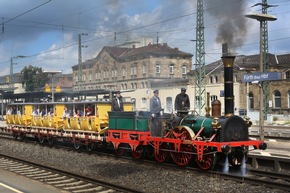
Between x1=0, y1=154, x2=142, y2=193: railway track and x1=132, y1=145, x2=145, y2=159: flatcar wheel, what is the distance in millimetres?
3180

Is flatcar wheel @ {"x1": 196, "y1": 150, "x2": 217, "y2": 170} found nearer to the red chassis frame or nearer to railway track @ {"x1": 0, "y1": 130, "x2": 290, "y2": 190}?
railway track @ {"x1": 0, "y1": 130, "x2": 290, "y2": 190}

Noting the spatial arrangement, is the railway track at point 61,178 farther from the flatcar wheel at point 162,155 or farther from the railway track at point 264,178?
the flatcar wheel at point 162,155

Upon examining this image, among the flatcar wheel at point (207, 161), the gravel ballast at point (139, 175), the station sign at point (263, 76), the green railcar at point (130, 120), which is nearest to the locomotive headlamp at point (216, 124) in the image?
the flatcar wheel at point (207, 161)

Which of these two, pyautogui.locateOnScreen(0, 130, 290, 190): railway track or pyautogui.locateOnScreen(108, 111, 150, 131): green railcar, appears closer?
pyautogui.locateOnScreen(0, 130, 290, 190): railway track

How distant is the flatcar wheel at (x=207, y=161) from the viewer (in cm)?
1096

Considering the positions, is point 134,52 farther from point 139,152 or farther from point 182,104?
point 182,104

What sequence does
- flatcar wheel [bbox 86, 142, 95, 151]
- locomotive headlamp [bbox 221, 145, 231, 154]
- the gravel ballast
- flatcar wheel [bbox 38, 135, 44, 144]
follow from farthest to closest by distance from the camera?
flatcar wheel [bbox 38, 135, 44, 144]
flatcar wheel [bbox 86, 142, 95, 151]
locomotive headlamp [bbox 221, 145, 231, 154]
the gravel ballast

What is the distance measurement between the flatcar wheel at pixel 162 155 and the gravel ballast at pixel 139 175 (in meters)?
0.49

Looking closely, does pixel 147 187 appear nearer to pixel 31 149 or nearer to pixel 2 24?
pixel 31 149

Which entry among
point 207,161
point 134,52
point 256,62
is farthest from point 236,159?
point 256,62

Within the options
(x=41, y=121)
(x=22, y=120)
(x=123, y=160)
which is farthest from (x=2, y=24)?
(x=123, y=160)

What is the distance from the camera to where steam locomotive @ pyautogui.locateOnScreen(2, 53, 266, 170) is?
1087 cm

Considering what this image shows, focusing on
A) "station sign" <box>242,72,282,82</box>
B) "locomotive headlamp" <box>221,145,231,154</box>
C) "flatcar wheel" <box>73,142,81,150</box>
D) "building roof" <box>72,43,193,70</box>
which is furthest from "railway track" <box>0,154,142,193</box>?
"building roof" <box>72,43,193,70</box>

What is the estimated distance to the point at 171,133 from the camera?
12.2m
